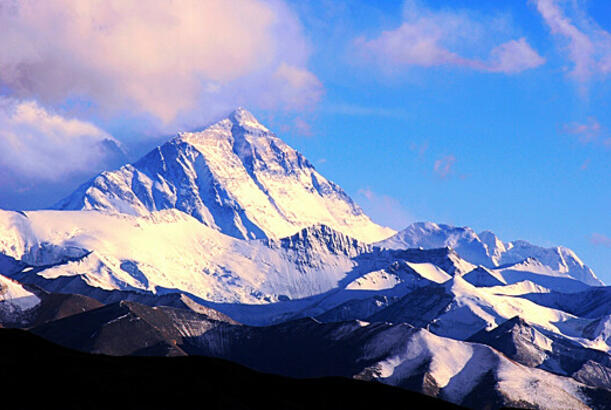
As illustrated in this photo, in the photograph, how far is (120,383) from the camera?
170500 millimetres

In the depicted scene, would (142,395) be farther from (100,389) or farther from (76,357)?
(76,357)

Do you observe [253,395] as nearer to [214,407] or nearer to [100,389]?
[214,407]

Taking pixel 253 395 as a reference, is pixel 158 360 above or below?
above

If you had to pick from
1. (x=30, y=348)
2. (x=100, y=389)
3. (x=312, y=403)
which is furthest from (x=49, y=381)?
(x=312, y=403)

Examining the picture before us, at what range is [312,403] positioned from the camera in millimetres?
197875

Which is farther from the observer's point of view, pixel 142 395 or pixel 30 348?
pixel 30 348

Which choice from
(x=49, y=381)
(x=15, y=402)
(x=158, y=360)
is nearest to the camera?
(x=15, y=402)

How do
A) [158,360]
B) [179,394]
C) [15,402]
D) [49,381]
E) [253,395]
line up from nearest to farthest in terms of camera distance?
[15,402] < [49,381] < [179,394] < [253,395] < [158,360]

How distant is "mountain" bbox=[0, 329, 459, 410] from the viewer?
158375mm

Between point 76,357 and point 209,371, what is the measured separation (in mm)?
26031

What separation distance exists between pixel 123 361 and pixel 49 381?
30.1 m

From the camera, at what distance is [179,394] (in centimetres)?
17350

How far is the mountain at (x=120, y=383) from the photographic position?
158375mm

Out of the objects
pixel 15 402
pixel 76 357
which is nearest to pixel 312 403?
pixel 76 357
